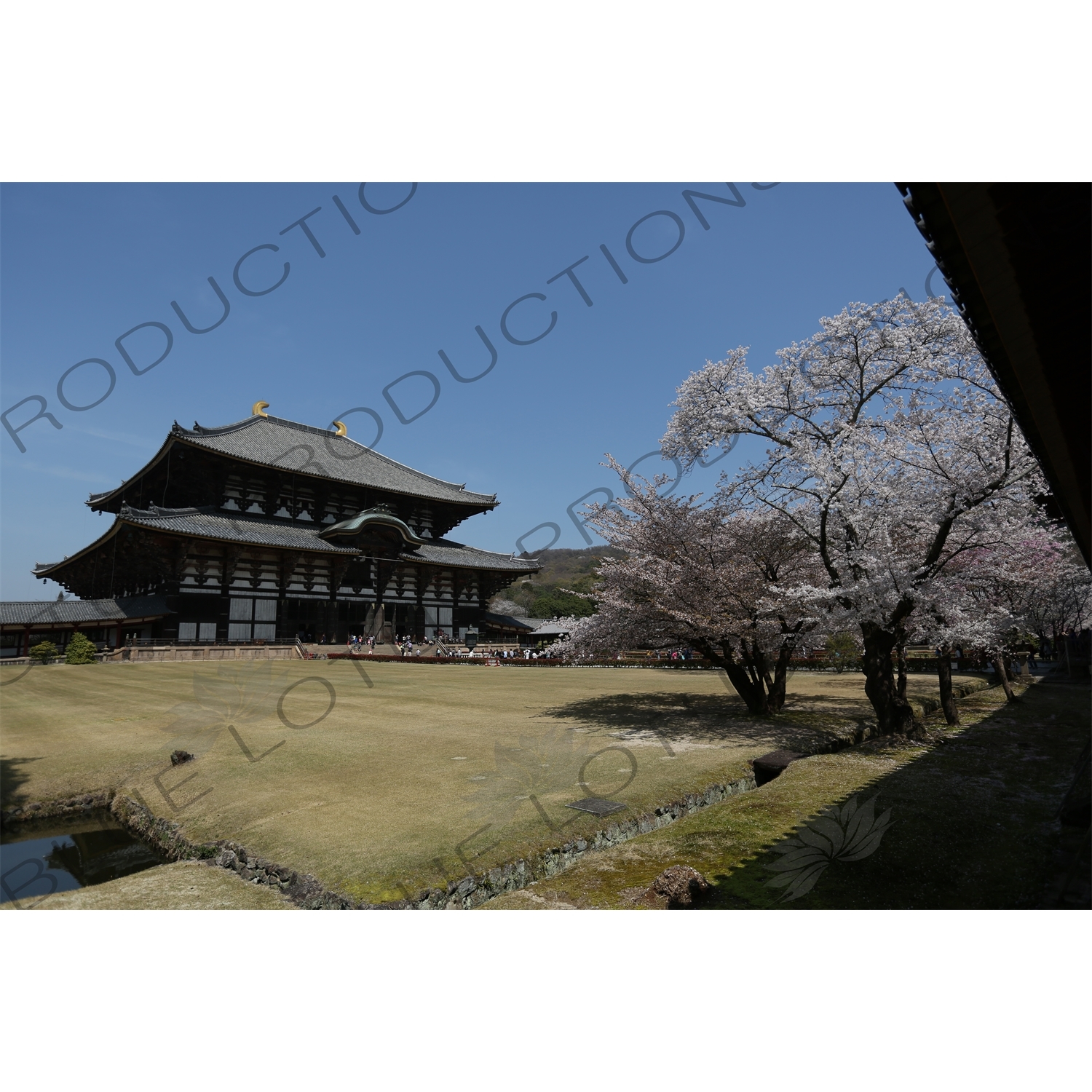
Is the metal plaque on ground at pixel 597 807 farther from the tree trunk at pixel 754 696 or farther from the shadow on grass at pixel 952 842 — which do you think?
the tree trunk at pixel 754 696

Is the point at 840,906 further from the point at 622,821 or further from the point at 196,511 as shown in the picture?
the point at 196,511

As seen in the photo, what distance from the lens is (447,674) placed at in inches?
1041

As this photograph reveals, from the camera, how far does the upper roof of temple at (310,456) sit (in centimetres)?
3928

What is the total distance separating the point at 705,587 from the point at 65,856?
12953 millimetres

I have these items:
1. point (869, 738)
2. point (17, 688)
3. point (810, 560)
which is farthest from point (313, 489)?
point (869, 738)

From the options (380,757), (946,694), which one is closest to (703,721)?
(946,694)

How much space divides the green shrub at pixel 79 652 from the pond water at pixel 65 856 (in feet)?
79.4

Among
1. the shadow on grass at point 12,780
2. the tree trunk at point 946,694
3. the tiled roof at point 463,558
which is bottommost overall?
the tree trunk at point 946,694

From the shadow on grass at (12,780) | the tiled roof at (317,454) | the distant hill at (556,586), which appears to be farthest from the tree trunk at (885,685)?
the tiled roof at (317,454)

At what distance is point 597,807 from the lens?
7703mm

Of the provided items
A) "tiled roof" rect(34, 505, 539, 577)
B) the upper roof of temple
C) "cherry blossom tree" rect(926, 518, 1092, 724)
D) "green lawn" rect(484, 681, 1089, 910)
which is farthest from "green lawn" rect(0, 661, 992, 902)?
the upper roof of temple

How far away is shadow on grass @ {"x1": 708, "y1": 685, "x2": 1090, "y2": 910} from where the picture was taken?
509 cm

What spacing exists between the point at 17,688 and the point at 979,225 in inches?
906

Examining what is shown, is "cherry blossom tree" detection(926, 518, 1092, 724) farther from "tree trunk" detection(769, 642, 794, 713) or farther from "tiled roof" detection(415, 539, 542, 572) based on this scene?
"tiled roof" detection(415, 539, 542, 572)
